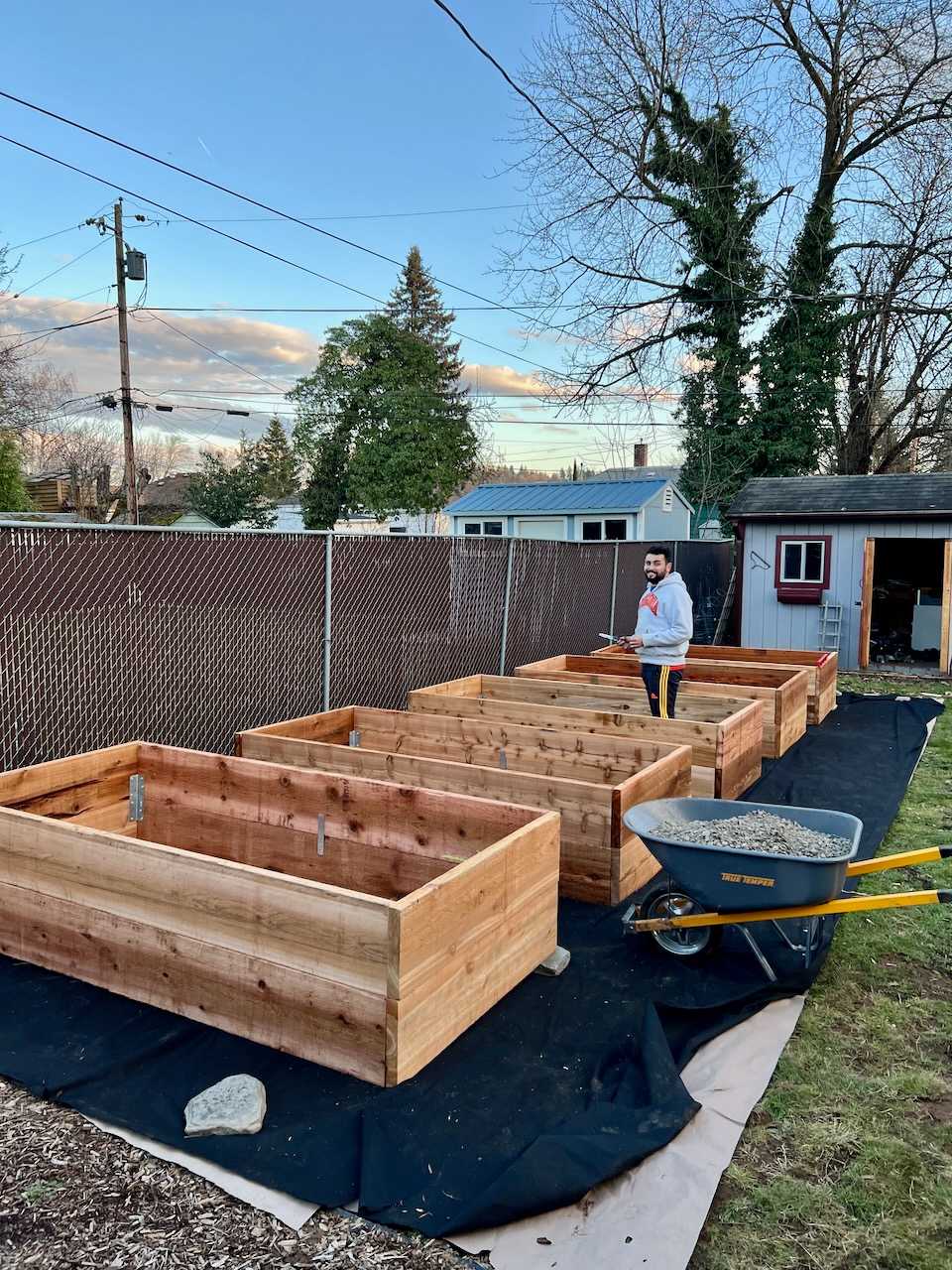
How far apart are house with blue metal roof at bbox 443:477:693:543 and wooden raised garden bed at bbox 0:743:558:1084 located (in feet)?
69.5

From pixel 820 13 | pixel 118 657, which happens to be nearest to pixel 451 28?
pixel 118 657

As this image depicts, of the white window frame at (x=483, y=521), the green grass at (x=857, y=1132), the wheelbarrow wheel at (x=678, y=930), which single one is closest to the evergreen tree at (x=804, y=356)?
the white window frame at (x=483, y=521)

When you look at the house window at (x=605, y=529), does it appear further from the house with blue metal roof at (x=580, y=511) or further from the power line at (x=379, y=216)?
the power line at (x=379, y=216)

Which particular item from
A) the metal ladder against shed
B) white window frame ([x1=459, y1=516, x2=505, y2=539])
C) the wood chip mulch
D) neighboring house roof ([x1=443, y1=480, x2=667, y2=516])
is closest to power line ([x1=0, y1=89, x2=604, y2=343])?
neighboring house roof ([x1=443, y1=480, x2=667, y2=516])

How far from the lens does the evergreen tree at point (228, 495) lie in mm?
46656

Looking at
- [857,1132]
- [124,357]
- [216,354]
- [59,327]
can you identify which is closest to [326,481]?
[216,354]

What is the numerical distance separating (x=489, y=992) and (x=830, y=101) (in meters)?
24.8

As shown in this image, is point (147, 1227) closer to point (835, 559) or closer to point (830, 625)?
point (830, 625)

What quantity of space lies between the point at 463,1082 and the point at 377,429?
38841mm

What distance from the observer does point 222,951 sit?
128 inches

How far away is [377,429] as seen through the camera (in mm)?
39844

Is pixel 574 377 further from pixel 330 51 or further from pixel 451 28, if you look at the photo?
pixel 451 28

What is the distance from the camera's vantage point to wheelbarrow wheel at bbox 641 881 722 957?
12.8 feet

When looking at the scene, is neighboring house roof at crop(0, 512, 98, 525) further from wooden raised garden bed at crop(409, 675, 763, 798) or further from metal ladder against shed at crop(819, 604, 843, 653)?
metal ladder against shed at crop(819, 604, 843, 653)
